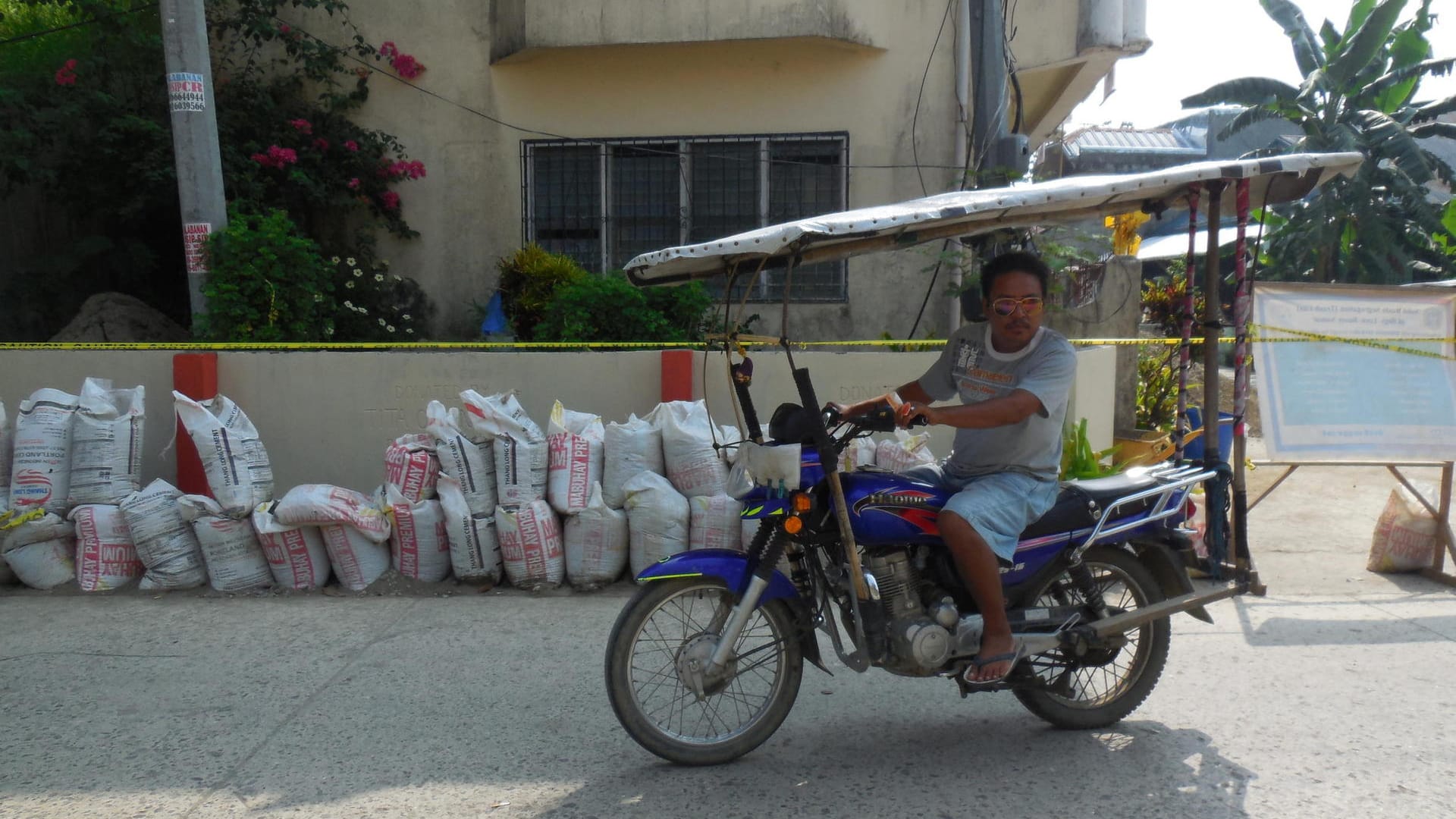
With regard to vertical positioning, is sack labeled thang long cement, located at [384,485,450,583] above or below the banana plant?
→ below

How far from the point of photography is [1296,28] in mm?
17547

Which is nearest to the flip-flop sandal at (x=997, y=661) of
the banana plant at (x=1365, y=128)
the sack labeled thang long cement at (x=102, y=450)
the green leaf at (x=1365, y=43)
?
the sack labeled thang long cement at (x=102, y=450)

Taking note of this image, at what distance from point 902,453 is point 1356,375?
2.61 metres

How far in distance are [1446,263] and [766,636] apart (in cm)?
2147

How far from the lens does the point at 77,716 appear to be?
414 cm

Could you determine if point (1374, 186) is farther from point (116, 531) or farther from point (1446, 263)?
point (116, 531)

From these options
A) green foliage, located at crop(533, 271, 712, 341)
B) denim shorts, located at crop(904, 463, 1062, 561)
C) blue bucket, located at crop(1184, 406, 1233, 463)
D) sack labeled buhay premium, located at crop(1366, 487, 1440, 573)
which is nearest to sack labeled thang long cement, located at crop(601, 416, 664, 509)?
green foliage, located at crop(533, 271, 712, 341)

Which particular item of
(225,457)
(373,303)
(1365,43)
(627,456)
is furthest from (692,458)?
(1365,43)

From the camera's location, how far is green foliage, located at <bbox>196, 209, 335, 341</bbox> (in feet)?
25.2

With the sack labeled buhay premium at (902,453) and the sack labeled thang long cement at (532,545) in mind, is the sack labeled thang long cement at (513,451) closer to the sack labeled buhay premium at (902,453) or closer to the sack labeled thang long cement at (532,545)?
the sack labeled thang long cement at (532,545)

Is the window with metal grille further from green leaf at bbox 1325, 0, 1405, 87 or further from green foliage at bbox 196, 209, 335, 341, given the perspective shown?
green leaf at bbox 1325, 0, 1405, 87

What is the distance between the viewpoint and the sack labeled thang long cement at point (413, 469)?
6000 millimetres

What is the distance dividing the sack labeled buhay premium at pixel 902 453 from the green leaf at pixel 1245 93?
14701mm

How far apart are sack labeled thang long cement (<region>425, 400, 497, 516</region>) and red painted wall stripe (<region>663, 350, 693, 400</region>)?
5.24ft
